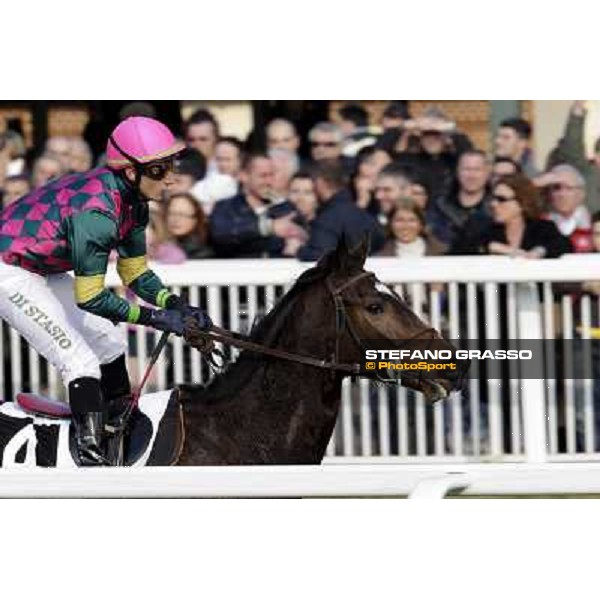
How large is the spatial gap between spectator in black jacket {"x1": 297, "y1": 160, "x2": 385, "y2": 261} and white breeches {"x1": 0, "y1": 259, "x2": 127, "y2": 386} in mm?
1579

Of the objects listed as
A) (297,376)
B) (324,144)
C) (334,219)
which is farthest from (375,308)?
(324,144)

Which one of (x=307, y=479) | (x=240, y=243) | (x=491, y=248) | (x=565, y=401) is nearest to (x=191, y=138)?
(x=240, y=243)

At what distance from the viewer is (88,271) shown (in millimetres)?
7215

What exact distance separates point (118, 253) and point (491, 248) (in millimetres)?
2089

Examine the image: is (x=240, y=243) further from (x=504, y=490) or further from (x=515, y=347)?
(x=504, y=490)

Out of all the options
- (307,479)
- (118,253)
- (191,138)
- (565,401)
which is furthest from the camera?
(191,138)

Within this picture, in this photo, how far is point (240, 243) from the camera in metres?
9.15

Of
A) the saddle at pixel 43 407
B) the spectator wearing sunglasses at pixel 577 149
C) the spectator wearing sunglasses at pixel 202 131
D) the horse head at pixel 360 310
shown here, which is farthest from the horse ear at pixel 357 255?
the spectator wearing sunglasses at pixel 577 149

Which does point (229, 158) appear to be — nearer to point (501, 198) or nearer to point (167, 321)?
point (501, 198)

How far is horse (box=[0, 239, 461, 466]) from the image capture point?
7.43 m

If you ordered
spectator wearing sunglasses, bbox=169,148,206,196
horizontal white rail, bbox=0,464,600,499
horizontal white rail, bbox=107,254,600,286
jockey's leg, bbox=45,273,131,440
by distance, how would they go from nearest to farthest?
horizontal white rail, bbox=0,464,600,499 < jockey's leg, bbox=45,273,131,440 < horizontal white rail, bbox=107,254,600,286 < spectator wearing sunglasses, bbox=169,148,206,196

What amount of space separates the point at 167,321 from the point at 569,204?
2.65 m

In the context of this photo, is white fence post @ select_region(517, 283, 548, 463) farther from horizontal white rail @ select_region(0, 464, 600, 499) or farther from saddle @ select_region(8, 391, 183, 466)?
saddle @ select_region(8, 391, 183, 466)

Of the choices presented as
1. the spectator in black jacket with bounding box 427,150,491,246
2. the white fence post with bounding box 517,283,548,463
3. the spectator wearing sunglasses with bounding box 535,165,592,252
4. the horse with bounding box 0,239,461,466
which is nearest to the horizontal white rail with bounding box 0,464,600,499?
the horse with bounding box 0,239,461,466
